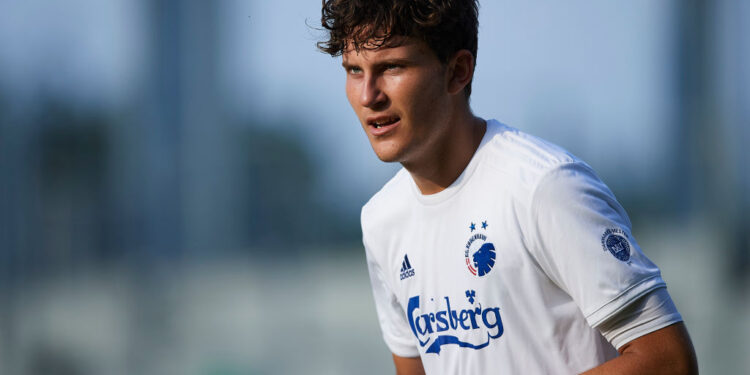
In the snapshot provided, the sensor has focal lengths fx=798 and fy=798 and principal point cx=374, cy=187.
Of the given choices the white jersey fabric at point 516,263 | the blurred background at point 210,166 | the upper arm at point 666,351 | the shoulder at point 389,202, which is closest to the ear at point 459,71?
the white jersey fabric at point 516,263

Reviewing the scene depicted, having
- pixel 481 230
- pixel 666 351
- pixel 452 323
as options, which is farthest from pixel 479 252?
pixel 666 351

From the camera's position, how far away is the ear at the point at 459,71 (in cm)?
153

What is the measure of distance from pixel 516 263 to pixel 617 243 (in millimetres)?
185

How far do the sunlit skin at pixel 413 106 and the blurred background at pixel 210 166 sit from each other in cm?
258

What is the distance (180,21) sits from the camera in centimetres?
422

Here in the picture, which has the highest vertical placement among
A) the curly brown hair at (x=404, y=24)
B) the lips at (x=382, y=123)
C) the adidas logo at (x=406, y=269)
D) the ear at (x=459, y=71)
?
the curly brown hair at (x=404, y=24)

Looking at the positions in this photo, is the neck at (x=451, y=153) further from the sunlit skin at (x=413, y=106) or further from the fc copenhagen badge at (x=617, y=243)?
the fc copenhagen badge at (x=617, y=243)

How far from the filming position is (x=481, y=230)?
1.46 meters

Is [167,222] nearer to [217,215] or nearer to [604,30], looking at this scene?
[217,215]

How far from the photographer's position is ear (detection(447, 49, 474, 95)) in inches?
60.4

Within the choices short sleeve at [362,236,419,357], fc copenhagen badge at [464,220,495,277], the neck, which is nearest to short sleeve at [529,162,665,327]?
fc copenhagen badge at [464,220,495,277]

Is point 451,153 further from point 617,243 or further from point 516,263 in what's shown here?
point 617,243

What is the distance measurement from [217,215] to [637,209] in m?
2.31

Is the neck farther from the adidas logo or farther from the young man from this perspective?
the adidas logo
